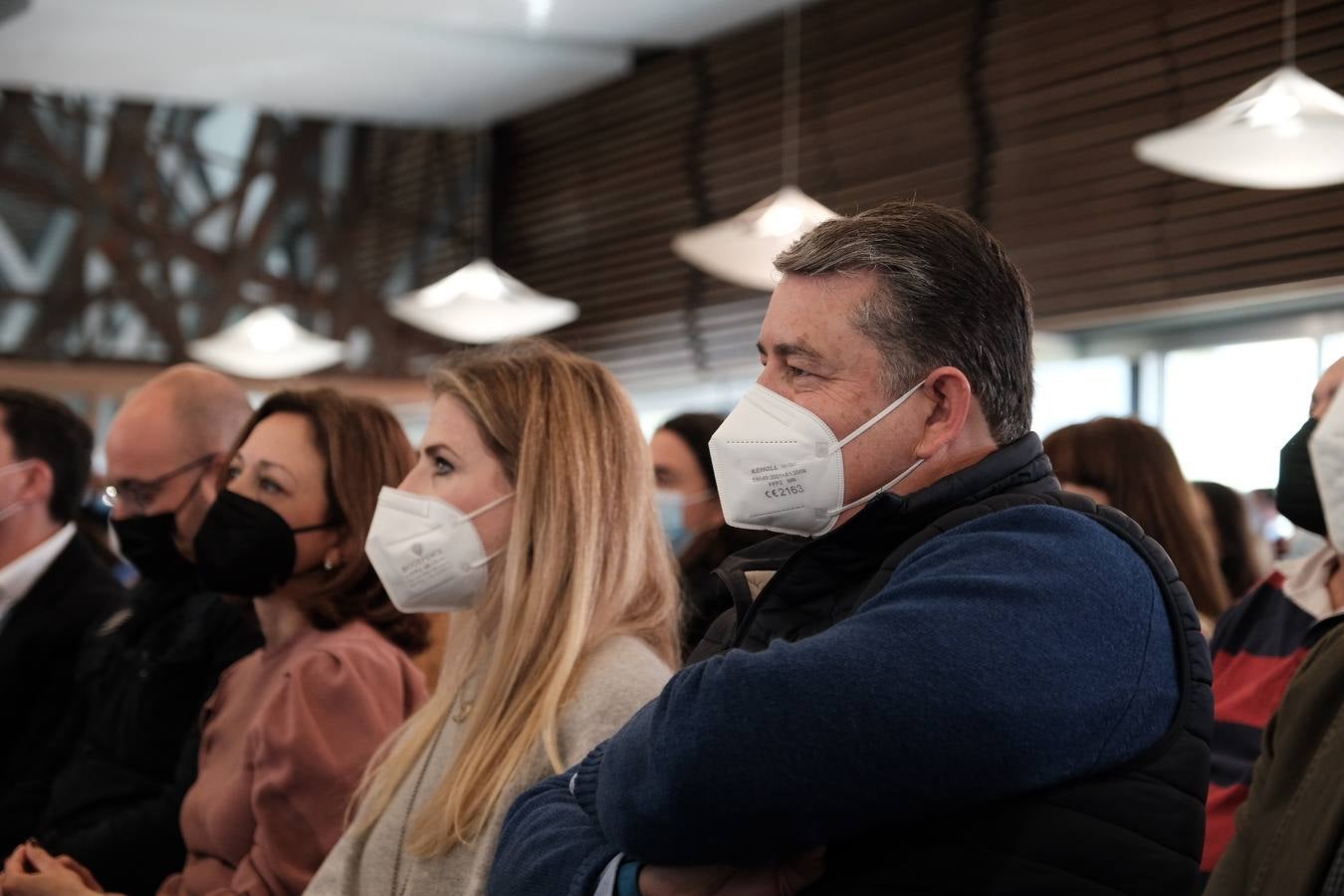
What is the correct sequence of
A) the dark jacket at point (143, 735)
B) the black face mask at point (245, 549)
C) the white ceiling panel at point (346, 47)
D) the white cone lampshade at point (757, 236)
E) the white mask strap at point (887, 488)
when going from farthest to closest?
1. the white ceiling panel at point (346, 47)
2. the white cone lampshade at point (757, 236)
3. the dark jacket at point (143, 735)
4. the black face mask at point (245, 549)
5. the white mask strap at point (887, 488)

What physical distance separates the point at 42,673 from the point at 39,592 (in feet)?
0.71

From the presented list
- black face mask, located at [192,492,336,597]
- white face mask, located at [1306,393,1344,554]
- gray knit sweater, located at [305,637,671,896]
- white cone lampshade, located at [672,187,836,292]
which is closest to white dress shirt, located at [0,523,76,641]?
black face mask, located at [192,492,336,597]

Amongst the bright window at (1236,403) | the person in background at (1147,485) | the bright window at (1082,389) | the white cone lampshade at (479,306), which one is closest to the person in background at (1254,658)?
the person in background at (1147,485)

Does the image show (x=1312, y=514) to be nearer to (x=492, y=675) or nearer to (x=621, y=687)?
(x=621, y=687)

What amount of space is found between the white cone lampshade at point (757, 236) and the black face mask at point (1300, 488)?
341cm

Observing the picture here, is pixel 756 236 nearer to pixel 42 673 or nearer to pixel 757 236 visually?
pixel 757 236

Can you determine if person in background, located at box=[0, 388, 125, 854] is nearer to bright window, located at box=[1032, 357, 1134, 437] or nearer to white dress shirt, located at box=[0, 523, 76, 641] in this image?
white dress shirt, located at box=[0, 523, 76, 641]

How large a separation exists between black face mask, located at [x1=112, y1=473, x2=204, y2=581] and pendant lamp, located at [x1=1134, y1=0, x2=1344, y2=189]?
2789mm

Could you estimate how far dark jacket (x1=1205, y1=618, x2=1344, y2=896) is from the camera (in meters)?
1.28

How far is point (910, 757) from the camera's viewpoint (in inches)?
51.3

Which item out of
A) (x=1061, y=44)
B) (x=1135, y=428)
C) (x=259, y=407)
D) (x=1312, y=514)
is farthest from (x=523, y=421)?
(x=1061, y=44)

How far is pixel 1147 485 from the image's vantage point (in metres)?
3.53

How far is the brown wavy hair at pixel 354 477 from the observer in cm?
284

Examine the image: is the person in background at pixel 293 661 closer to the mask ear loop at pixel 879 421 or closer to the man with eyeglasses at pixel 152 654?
the man with eyeglasses at pixel 152 654
